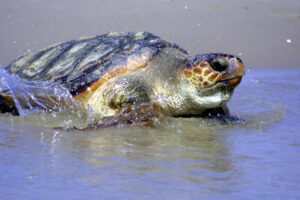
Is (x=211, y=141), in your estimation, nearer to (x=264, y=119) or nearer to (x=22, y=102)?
(x=264, y=119)

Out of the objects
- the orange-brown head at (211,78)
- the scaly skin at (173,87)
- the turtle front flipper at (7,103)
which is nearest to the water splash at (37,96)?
the turtle front flipper at (7,103)

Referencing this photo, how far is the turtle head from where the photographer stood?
3.94 meters

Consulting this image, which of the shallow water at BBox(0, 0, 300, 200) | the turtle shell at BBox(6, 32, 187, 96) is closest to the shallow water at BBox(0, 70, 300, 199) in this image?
the shallow water at BBox(0, 0, 300, 200)

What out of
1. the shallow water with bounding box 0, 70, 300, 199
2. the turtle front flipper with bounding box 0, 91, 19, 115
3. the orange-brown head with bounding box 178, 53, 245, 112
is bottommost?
the turtle front flipper with bounding box 0, 91, 19, 115

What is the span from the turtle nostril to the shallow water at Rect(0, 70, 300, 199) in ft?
1.75

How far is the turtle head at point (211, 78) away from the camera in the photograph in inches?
155

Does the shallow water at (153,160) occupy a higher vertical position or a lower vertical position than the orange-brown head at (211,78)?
lower

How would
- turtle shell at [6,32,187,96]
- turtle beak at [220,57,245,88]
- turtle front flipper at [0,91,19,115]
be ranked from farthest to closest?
turtle front flipper at [0,91,19,115], turtle shell at [6,32,187,96], turtle beak at [220,57,245,88]

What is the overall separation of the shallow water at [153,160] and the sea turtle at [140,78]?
0.25 m

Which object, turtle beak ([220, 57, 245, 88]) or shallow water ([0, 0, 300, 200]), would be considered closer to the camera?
shallow water ([0, 0, 300, 200])

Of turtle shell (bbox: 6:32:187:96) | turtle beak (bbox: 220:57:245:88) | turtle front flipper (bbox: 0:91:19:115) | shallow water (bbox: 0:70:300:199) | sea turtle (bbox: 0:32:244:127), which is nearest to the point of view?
shallow water (bbox: 0:70:300:199)

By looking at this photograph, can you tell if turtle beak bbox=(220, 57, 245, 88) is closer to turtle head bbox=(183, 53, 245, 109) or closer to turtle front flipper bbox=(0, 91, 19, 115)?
turtle head bbox=(183, 53, 245, 109)

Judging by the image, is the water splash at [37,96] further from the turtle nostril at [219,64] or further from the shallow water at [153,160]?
the turtle nostril at [219,64]

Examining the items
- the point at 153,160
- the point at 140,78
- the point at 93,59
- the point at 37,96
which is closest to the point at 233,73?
the point at 140,78
